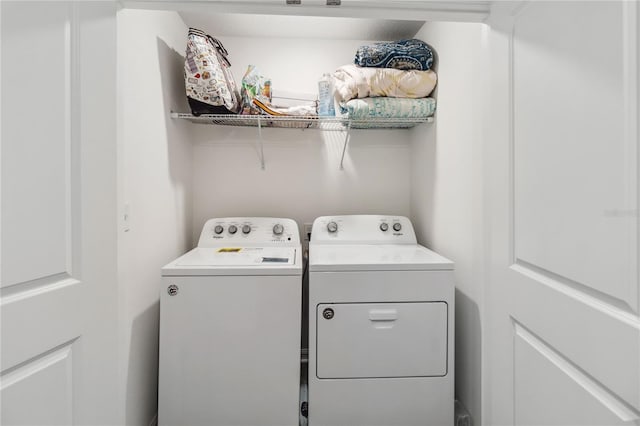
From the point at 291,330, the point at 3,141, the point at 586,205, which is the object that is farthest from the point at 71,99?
the point at 586,205

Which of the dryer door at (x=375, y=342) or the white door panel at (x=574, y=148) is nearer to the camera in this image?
the white door panel at (x=574, y=148)

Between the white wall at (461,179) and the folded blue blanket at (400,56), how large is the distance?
89 mm

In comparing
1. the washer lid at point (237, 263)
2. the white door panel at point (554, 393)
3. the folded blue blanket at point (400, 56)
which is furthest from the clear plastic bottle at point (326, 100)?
the white door panel at point (554, 393)

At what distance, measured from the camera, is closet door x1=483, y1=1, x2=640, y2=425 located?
0.59 metres

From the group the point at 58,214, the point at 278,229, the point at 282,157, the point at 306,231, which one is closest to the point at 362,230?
the point at 306,231

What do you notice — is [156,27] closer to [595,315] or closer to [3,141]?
[3,141]

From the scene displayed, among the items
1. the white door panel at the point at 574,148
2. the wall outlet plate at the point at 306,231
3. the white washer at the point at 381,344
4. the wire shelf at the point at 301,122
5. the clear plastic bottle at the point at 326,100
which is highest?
the clear plastic bottle at the point at 326,100

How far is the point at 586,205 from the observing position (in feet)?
2.19

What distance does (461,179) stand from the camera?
4.94ft

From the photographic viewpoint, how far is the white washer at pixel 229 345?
134 centimetres

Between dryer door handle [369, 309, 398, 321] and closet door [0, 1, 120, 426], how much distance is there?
1.01m

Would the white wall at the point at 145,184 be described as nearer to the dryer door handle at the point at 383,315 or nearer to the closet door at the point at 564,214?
the dryer door handle at the point at 383,315

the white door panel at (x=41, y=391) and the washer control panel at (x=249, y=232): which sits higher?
the washer control panel at (x=249, y=232)

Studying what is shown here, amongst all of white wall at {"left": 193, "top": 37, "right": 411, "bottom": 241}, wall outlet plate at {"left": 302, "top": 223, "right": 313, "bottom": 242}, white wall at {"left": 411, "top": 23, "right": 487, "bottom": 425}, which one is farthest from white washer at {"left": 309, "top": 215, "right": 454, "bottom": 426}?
white wall at {"left": 193, "top": 37, "right": 411, "bottom": 241}
